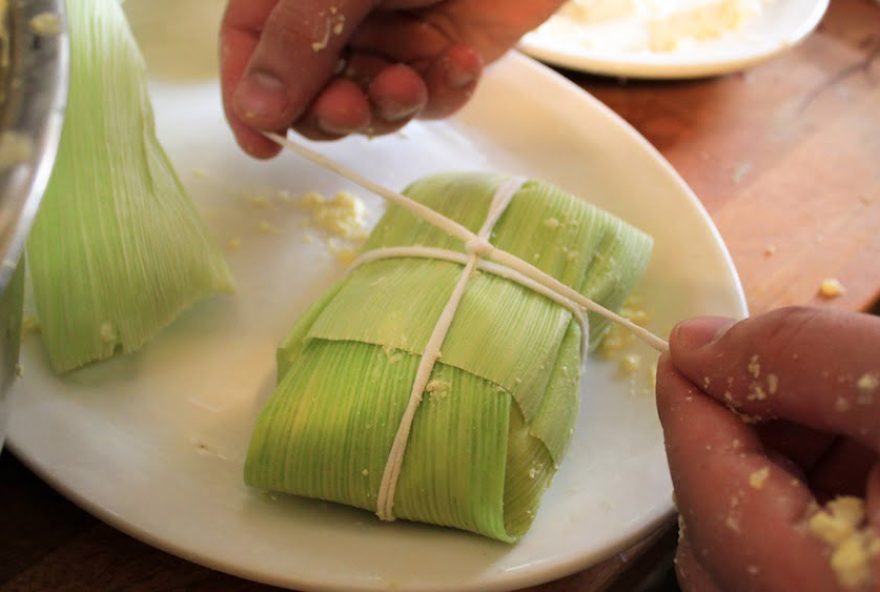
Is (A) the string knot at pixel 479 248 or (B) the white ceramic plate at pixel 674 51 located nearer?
(A) the string knot at pixel 479 248

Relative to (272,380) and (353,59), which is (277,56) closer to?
(353,59)

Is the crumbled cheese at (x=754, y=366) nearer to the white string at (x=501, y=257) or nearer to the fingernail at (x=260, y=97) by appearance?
the white string at (x=501, y=257)

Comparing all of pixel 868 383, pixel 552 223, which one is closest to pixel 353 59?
pixel 552 223

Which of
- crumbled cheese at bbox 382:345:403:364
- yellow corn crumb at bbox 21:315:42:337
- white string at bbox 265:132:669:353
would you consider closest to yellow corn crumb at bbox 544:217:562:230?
white string at bbox 265:132:669:353

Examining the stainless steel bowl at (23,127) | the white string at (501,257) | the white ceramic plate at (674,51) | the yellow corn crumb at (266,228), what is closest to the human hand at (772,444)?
the white string at (501,257)

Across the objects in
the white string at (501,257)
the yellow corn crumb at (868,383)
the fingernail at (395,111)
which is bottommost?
the white string at (501,257)

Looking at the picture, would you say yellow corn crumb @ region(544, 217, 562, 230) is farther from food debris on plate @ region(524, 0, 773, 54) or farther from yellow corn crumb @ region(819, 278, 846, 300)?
food debris on plate @ region(524, 0, 773, 54)

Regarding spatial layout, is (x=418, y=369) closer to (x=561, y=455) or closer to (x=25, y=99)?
(x=561, y=455)

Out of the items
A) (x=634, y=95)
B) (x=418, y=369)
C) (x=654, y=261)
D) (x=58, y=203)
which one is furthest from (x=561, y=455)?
(x=634, y=95)
